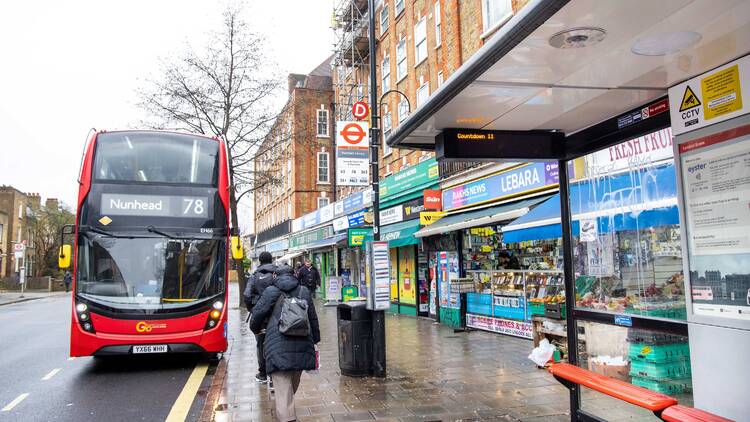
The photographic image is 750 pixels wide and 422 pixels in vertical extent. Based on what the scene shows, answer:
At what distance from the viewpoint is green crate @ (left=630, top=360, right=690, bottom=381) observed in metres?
4.12

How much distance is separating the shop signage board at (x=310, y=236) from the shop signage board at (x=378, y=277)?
21.8 metres

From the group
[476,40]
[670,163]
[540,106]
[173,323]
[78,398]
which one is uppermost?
[476,40]

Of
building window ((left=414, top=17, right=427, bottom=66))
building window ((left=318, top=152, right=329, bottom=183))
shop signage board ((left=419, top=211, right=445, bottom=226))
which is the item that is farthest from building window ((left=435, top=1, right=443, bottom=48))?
building window ((left=318, top=152, right=329, bottom=183))

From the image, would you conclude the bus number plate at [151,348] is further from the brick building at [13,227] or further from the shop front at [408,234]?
the brick building at [13,227]

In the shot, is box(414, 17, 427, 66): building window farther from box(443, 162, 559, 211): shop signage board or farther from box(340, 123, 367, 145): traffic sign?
box(340, 123, 367, 145): traffic sign

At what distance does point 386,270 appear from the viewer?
7859mm

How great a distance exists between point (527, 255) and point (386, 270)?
5463 millimetres

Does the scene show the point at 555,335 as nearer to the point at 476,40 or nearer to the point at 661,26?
the point at 661,26

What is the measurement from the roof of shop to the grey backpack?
2125 mm

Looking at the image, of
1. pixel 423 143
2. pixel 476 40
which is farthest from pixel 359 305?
pixel 476 40

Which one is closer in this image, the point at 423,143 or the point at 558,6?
the point at 558,6

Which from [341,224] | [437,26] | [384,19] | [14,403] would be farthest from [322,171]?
[14,403]

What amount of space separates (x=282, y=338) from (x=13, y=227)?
59648mm

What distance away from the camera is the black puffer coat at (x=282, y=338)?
5.05 m
